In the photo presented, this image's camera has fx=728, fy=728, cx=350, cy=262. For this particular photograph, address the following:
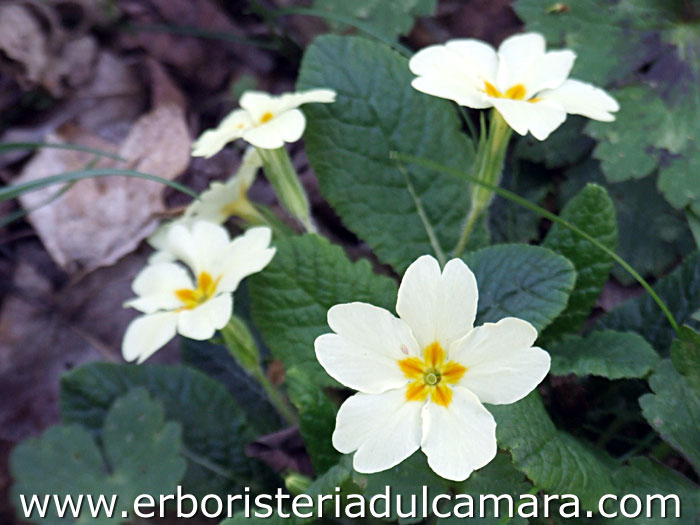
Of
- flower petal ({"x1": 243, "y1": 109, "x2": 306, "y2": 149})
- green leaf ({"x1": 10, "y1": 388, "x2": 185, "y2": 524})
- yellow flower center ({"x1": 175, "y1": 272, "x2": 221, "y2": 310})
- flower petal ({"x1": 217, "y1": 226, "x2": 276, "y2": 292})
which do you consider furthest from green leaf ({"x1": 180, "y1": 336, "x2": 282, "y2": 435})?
flower petal ({"x1": 243, "y1": 109, "x2": 306, "y2": 149})

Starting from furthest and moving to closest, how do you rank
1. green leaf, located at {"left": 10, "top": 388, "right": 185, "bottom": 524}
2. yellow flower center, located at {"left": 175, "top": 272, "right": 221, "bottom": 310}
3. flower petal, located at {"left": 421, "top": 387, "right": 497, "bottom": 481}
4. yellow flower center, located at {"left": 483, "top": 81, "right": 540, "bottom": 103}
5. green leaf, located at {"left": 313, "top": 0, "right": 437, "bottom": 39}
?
1. green leaf, located at {"left": 313, "top": 0, "right": 437, "bottom": 39}
2. green leaf, located at {"left": 10, "top": 388, "right": 185, "bottom": 524}
3. yellow flower center, located at {"left": 175, "top": 272, "right": 221, "bottom": 310}
4. yellow flower center, located at {"left": 483, "top": 81, "right": 540, "bottom": 103}
5. flower petal, located at {"left": 421, "top": 387, "right": 497, "bottom": 481}

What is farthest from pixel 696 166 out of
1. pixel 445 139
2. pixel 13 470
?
pixel 13 470

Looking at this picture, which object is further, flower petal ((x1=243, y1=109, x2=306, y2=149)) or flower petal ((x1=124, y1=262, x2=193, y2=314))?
flower petal ((x1=124, y1=262, x2=193, y2=314))

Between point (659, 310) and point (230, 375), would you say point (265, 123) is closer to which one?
point (230, 375)

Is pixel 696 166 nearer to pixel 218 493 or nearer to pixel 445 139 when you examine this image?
pixel 445 139

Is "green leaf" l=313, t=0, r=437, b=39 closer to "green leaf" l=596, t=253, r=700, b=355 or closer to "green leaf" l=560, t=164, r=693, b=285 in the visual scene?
"green leaf" l=560, t=164, r=693, b=285

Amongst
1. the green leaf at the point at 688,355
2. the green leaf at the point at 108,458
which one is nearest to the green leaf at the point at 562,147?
the green leaf at the point at 688,355

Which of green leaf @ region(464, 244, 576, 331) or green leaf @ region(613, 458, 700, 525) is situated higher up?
green leaf @ region(464, 244, 576, 331)
